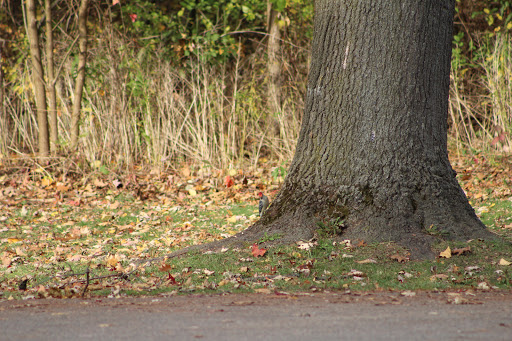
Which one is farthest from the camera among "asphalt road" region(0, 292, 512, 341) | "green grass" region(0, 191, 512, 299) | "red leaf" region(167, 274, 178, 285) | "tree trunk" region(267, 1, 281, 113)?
"tree trunk" region(267, 1, 281, 113)

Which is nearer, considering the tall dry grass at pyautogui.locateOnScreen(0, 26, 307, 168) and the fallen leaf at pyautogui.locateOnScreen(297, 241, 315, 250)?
the fallen leaf at pyautogui.locateOnScreen(297, 241, 315, 250)

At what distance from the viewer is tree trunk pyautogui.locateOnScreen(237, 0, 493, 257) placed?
468 cm

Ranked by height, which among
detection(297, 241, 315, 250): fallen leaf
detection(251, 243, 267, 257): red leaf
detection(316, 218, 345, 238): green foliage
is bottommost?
detection(251, 243, 267, 257): red leaf

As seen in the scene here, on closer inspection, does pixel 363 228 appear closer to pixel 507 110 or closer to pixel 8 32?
pixel 507 110

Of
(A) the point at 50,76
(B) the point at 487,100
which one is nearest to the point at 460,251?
(B) the point at 487,100

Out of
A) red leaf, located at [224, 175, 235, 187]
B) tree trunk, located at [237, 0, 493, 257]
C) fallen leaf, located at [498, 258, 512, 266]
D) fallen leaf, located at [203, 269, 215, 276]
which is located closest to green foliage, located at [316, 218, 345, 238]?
tree trunk, located at [237, 0, 493, 257]

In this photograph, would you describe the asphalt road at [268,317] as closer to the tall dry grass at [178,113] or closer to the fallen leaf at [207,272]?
the fallen leaf at [207,272]

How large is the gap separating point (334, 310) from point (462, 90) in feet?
24.4

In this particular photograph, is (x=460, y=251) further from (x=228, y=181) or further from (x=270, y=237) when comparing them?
(x=228, y=181)

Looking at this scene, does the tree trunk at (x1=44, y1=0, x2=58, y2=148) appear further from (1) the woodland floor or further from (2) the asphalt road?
(2) the asphalt road

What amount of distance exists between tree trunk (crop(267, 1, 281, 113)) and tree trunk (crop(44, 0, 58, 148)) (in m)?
3.42

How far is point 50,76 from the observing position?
8992 millimetres

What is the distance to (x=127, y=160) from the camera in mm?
8734

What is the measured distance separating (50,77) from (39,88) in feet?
0.78
